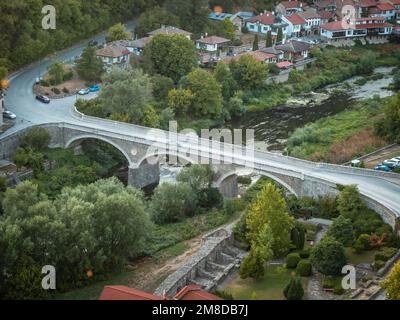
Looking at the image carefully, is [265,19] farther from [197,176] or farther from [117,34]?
[197,176]

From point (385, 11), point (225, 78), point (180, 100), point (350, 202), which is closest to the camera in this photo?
point (350, 202)

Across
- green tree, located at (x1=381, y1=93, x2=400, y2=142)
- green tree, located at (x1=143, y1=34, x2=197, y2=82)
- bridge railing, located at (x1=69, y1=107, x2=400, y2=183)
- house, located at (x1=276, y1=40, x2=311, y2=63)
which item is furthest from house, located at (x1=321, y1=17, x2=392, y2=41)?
bridge railing, located at (x1=69, y1=107, x2=400, y2=183)

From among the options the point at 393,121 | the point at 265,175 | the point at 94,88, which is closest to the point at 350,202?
the point at 265,175

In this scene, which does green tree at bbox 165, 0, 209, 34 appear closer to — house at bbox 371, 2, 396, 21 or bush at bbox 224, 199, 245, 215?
house at bbox 371, 2, 396, 21

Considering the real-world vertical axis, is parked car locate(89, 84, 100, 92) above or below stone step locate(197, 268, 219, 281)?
above

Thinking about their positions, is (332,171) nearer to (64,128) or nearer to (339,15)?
(64,128)

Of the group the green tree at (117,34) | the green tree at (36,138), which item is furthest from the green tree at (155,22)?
the green tree at (36,138)
